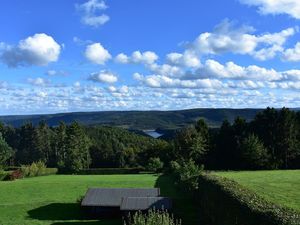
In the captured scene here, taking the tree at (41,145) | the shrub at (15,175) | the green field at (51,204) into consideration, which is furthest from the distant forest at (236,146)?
the green field at (51,204)

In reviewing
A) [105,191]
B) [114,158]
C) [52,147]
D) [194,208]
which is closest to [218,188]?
[194,208]

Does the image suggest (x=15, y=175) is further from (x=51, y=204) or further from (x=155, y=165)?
(x=51, y=204)

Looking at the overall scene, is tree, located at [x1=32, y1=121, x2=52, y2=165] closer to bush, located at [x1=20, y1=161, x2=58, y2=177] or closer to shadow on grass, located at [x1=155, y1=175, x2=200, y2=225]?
bush, located at [x1=20, y1=161, x2=58, y2=177]

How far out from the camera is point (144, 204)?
3700 cm

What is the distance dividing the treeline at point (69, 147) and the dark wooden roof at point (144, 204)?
220 feet

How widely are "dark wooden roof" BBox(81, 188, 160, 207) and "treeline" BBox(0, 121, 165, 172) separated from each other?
197ft

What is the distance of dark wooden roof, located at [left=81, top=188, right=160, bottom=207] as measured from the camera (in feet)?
135

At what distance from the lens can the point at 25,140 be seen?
142m

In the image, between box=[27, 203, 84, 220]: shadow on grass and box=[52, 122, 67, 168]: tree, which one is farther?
box=[52, 122, 67, 168]: tree

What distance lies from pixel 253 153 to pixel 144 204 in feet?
173

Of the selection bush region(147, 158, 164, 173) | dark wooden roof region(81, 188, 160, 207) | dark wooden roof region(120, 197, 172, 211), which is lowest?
bush region(147, 158, 164, 173)

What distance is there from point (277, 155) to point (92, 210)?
2358 inches

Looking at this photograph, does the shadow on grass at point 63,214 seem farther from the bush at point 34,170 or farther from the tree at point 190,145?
the bush at point 34,170

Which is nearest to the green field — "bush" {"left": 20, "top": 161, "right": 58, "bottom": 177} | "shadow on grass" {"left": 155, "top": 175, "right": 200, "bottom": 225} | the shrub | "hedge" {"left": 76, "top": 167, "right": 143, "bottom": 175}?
"shadow on grass" {"left": 155, "top": 175, "right": 200, "bottom": 225}
